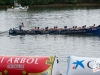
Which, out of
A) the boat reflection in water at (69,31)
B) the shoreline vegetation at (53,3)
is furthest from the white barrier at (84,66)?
the shoreline vegetation at (53,3)

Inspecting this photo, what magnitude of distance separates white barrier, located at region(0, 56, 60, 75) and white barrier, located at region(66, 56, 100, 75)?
1544 millimetres

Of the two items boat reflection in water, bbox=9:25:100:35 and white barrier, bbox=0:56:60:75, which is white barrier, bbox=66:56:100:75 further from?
boat reflection in water, bbox=9:25:100:35

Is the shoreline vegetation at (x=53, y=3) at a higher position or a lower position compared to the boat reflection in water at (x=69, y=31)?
lower

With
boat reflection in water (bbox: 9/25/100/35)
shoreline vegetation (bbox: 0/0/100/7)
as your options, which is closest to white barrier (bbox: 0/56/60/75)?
boat reflection in water (bbox: 9/25/100/35)

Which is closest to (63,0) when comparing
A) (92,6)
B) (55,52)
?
(92,6)

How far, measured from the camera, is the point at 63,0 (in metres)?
122

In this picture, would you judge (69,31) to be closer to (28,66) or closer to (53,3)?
(28,66)

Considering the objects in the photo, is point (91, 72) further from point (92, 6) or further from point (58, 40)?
point (92, 6)

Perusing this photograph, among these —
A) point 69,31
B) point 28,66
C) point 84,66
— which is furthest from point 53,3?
point 84,66

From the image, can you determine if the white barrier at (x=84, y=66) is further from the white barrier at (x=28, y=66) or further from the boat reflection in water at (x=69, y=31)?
the boat reflection in water at (x=69, y=31)

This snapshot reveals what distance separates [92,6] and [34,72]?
308ft

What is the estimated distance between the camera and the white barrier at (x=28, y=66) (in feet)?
84.7

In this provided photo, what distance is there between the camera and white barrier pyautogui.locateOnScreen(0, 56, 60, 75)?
25828mm

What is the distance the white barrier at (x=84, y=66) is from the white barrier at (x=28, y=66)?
5.07 ft
